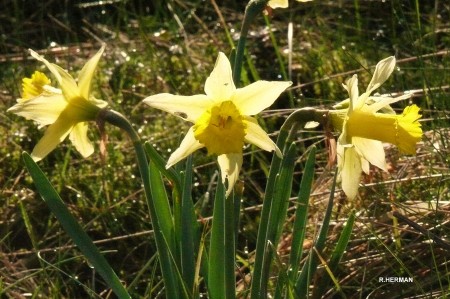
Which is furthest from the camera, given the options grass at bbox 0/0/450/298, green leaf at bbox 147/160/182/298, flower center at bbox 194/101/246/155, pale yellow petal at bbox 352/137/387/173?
grass at bbox 0/0/450/298

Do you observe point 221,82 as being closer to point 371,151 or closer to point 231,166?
point 231,166

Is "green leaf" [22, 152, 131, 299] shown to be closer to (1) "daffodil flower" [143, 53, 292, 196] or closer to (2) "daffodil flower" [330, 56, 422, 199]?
(1) "daffodil flower" [143, 53, 292, 196]

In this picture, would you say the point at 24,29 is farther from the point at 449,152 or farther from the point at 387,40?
the point at 449,152

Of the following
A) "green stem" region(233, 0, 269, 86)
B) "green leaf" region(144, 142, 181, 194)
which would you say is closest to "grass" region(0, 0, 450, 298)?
"green leaf" region(144, 142, 181, 194)

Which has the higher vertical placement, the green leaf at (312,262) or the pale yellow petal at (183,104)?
the pale yellow petal at (183,104)

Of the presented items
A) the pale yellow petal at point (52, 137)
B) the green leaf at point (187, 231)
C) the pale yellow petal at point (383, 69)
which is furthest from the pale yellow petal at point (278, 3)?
the pale yellow petal at point (52, 137)

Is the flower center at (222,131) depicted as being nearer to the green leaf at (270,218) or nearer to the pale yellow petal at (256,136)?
the pale yellow petal at (256,136)

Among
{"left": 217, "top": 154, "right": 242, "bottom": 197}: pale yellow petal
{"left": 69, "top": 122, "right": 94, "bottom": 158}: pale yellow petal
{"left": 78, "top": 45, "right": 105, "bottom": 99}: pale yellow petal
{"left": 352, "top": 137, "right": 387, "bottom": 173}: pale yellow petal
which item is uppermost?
{"left": 78, "top": 45, "right": 105, "bottom": 99}: pale yellow petal
